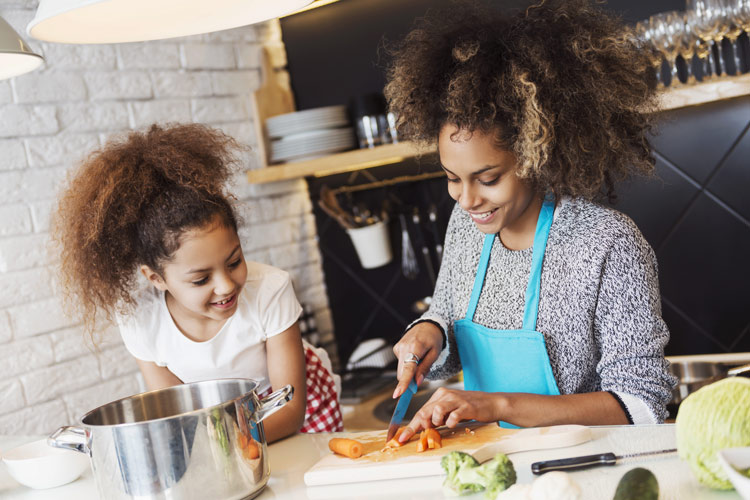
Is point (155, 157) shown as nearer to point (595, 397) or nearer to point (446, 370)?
point (446, 370)

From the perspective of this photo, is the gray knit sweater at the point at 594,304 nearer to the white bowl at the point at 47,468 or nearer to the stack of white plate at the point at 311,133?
the white bowl at the point at 47,468

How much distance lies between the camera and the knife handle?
100 centimetres

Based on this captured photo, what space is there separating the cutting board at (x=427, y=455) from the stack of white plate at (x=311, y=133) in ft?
5.29

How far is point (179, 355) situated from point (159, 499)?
0.65 m

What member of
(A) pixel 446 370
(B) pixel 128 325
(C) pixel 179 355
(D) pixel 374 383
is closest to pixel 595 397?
(A) pixel 446 370

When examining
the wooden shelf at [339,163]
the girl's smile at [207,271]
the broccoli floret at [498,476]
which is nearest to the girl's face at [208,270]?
the girl's smile at [207,271]

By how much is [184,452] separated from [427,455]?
0.34 metres

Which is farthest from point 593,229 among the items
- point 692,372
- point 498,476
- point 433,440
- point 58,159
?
point 58,159

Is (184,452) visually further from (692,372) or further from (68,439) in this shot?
(692,372)

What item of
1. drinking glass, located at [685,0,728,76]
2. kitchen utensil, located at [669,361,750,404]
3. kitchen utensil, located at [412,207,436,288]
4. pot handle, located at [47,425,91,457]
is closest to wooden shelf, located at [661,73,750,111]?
drinking glass, located at [685,0,728,76]

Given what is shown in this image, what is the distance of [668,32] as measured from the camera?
6.48ft

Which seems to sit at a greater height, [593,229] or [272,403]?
[593,229]

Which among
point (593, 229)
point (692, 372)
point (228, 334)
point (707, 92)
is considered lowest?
point (692, 372)

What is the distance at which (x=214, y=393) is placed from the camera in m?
1.24
